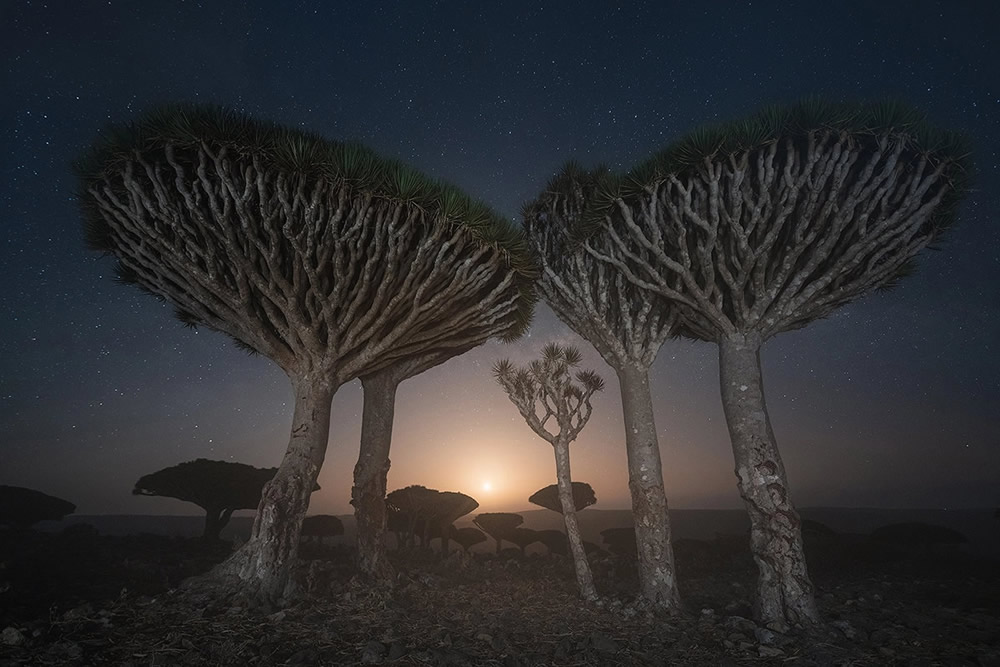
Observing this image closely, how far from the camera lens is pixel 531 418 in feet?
37.7

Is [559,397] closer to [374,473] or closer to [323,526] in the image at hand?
[374,473]

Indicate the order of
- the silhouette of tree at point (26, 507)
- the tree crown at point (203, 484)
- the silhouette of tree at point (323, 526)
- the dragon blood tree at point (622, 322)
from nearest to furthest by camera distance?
the dragon blood tree at point (622, 322) < the tree crown at point (203, 484) < the silhouette of tree at point (26, 507) < the silhouette of tree at point (323, 526)

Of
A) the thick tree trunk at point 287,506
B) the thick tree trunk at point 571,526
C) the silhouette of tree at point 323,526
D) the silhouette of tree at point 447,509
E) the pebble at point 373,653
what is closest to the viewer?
the pebble at point 373,653

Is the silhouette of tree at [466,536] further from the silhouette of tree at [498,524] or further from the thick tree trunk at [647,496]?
the thick tree trunk at [647,496]

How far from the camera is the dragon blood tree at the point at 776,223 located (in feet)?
28.0

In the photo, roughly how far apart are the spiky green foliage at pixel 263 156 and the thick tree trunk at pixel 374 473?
480 centimetres

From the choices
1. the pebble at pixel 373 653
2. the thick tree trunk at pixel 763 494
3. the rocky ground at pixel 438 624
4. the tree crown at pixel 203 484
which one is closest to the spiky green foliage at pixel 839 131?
the thick tree trunk at pixel 763 494

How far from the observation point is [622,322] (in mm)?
10602

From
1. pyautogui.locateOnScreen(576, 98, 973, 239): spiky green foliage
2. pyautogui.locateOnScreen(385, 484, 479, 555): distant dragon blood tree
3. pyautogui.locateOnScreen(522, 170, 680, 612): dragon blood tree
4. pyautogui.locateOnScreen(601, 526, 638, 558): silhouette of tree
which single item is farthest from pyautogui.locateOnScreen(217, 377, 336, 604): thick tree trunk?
pyautogui.locateOnScreen(601, 526, 638, 558): silhouette of tree

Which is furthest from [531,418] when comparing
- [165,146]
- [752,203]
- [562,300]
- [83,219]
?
[83,219]

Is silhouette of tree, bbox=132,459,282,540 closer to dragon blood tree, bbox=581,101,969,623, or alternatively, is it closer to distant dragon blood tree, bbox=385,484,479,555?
distant dragon blood tree, bbox=385,484,479,555

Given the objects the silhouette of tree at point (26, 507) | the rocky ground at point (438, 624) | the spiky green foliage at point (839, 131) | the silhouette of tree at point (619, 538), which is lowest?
the silhouette of tree at point (619, 538)

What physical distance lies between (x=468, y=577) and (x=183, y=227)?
33.1 feet

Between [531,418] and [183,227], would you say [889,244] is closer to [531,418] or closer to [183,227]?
[531,418]
